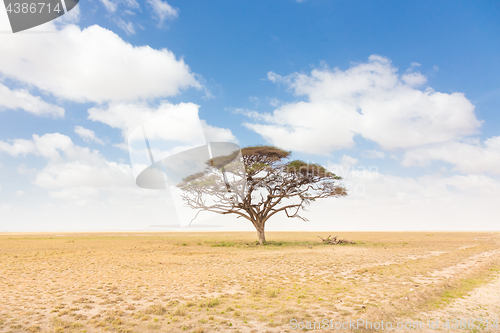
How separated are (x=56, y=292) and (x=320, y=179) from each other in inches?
995

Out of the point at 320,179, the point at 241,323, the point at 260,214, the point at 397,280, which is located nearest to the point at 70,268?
the point at 241,323

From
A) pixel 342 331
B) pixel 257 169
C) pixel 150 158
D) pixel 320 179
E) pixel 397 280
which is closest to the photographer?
pixel 342 331

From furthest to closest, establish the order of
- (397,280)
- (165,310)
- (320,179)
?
(320,179) < (397,280) < (165,310)

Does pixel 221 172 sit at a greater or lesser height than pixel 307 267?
greater

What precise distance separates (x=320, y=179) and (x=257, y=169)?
7.33 metres

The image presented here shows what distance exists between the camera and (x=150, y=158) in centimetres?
2044

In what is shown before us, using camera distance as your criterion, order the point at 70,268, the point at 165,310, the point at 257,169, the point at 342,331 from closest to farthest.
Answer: the point at 342,331
the point at 165,310
the point at 70,268
the point at 257,169

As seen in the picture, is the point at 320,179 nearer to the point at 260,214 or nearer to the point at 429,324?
the point at 260,214

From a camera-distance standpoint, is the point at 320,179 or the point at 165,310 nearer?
the point at 165,310

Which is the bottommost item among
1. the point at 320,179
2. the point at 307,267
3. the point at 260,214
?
the point at 307,267

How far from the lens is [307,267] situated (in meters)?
15.2

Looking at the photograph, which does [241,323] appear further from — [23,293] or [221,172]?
[221,172]

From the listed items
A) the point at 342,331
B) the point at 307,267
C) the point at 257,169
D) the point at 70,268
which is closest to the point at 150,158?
the point at 70,268

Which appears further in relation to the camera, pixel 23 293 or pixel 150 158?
pixel 150 158
